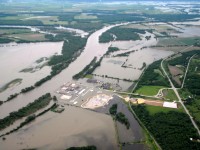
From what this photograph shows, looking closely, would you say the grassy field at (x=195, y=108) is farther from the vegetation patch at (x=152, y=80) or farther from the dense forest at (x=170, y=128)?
the vegetation patch at (x=152, y=80)

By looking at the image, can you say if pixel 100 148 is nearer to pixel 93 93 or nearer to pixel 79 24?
pixel 93 93

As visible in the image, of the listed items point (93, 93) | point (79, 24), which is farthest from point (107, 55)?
point (79, 24)

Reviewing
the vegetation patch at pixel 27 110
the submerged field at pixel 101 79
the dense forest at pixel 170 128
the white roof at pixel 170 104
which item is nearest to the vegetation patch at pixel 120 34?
the submerged field at pixel 101 79

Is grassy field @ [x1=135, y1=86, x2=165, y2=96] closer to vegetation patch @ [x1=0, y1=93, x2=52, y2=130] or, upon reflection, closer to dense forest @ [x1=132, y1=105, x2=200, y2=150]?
dense forest @ [x1=132, y1=105, x2=200, y2=150]

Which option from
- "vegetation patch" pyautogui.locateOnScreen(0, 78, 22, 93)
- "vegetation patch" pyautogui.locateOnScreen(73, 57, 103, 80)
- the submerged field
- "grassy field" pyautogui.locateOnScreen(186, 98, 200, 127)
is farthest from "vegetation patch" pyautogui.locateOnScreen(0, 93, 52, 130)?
"grassy field" pyautogui.locateOnScreen(186, 98, 200, 127)

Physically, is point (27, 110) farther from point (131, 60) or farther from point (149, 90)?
point (131, 60)

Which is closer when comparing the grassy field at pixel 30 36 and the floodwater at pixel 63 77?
the floodwater at pixel 63 77

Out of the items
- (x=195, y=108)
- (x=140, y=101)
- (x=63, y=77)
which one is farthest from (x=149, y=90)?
(x=63, y=77)
